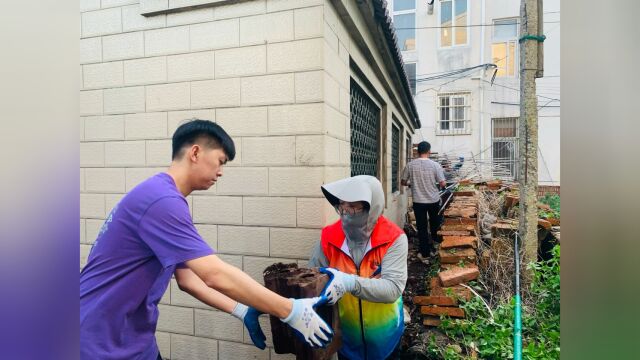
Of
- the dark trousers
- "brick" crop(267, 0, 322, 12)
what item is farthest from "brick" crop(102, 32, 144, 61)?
Answer: the dark trousers

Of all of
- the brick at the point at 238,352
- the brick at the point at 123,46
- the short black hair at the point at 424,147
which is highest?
the brick at the point at 123,46

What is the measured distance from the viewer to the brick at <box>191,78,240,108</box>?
2.25 m

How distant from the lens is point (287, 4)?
7.03ft

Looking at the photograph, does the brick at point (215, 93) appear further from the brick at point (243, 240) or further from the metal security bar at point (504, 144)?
the metal security bar at point (504, 144)

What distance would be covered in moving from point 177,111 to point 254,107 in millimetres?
555

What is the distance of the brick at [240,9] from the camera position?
2184mm

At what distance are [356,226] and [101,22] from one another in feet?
7.52

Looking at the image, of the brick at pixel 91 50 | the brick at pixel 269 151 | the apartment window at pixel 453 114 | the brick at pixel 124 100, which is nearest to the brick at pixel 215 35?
the brick at pixel 124 100

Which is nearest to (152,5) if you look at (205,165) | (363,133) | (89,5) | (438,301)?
(89,5)

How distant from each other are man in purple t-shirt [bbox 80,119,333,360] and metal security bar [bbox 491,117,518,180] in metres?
10.6

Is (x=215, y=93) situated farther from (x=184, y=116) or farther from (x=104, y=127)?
(x=104, y=127)

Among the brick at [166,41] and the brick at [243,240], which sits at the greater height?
the brick at [166,41]

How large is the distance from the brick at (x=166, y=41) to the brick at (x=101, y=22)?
0.86 ft
